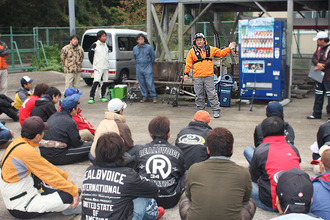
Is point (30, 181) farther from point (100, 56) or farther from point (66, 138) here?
point (100, 56)

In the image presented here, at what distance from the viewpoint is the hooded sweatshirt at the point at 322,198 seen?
3283 mm

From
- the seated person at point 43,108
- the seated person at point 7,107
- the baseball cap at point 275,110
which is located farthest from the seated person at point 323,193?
the seated person at point 7,107

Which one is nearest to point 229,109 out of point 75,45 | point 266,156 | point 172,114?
point 172,114

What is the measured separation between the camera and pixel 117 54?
45.4 ft

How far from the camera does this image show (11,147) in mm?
4137

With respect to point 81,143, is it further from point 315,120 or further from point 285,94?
point 285,94

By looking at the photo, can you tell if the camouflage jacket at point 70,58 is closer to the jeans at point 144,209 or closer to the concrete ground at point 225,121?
the concrete ground at point 225,121

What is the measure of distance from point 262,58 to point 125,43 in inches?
228

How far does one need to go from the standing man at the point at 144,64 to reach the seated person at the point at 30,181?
7064 mm

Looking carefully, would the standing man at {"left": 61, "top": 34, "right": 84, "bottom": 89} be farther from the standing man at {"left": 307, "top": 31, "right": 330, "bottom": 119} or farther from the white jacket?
the standing man at {"left": 307, "top": 31, "right": 330, "bottom": 119}

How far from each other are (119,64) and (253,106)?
5401 millimetres

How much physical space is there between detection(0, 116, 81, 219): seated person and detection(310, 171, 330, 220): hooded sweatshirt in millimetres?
2439

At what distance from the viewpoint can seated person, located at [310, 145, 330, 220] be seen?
3.29 meters

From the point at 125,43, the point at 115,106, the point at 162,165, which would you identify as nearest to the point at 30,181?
the point at 162,165
